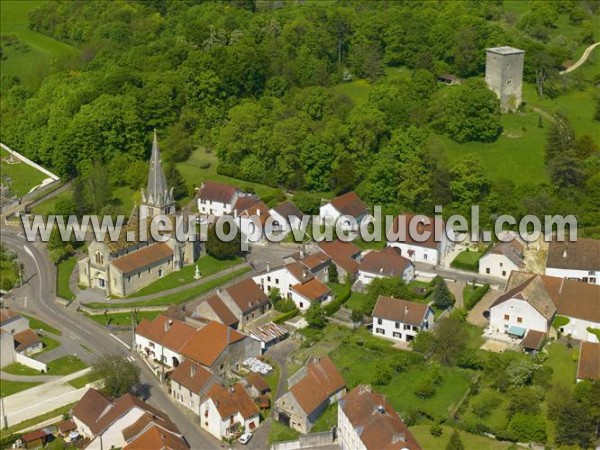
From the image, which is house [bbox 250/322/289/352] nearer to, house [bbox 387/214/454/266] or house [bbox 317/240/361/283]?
house [bbox 317/240/361/283]

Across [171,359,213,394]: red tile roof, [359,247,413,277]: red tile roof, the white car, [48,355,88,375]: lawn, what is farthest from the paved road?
[359,247,413,277]: red tile roof

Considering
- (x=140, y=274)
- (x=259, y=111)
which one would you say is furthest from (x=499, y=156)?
(x=140, y=274)

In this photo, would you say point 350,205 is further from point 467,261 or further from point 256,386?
point 256,386

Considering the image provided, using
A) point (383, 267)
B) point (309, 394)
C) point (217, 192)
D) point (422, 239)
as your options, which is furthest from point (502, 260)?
point (217, 192)

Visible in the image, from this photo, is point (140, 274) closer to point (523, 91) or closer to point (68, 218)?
point (68, 218)

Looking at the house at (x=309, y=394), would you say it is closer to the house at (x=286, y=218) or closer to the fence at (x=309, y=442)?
the fence at (x=309, y=442)

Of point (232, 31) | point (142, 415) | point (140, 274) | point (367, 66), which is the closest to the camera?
point (142, 415)
